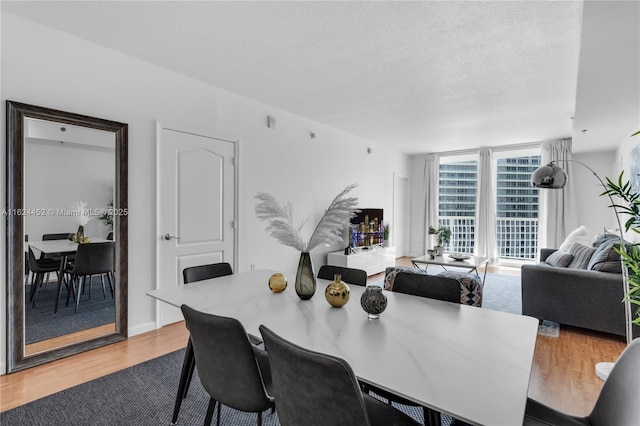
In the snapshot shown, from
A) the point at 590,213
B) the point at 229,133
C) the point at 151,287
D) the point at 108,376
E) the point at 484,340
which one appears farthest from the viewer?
the point at 590,213

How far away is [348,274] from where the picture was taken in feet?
7.57

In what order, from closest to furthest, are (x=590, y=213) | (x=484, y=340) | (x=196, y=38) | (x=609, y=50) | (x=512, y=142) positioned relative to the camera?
(x=484, y=340), (x=609, y=50), (x=196, y=38), (x=590, y=213), (x=512, y=142)

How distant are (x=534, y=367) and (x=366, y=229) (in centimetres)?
354

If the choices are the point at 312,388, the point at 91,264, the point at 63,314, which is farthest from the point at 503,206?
the point at 63,314

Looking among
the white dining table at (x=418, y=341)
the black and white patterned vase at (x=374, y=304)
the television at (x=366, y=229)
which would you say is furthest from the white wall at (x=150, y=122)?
the black and white patterned vase at (x=374, y=304)

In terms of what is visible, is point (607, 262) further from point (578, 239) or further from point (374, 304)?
point (374, 304)

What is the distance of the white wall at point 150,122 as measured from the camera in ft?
8.29

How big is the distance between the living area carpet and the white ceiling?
2546 millimetres

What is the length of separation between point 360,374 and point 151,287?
286 cm

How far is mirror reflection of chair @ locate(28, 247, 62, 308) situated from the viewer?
2.55m

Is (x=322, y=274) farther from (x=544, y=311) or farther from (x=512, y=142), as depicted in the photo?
(x=512, y=142)

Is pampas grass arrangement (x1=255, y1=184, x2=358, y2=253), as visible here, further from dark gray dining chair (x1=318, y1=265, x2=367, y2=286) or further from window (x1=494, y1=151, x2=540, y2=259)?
Answer: window (x1=494, y1=151, x2=540, y2=259)

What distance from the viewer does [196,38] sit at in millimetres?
2705

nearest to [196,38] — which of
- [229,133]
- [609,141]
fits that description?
[229,133]
